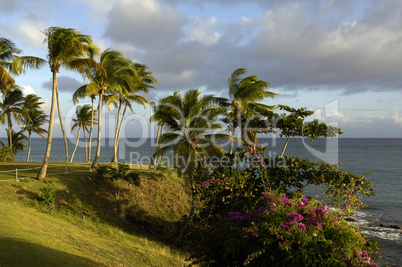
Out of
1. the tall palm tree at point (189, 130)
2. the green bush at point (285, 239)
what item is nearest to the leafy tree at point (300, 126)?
the tall palm tree at point (189, 130)

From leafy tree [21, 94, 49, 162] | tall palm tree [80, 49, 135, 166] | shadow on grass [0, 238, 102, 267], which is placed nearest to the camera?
shadow on grass [0, 238, 102, 267]

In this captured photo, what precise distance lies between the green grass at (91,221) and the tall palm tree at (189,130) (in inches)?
172

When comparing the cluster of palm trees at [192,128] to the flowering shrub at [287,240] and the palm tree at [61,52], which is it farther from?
the flowering shrub at [287,240]

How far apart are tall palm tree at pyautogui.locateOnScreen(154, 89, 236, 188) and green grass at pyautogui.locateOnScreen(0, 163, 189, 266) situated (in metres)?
4.36

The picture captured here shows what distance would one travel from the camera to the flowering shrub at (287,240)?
5945 mm

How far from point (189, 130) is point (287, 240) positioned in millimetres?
12990

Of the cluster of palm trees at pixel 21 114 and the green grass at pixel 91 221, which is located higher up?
the cluster of palm trees at pixel 21 114

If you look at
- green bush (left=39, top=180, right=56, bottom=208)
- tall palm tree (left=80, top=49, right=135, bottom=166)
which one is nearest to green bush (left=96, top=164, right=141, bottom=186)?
tall palm tree (left=80, top=49, right=135, bottom=166)

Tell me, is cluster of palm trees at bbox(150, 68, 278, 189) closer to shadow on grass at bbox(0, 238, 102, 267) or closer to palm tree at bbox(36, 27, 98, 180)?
palm tree at bbox(36, 27, 98, 180)

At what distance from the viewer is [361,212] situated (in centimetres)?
3244

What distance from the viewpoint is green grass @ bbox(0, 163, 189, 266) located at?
8751 mm

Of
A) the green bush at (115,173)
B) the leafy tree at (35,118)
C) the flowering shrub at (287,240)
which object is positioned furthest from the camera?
the leafy tree at (35,118)

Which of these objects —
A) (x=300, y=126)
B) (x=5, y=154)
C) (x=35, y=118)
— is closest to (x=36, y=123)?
(x=35, y=118)

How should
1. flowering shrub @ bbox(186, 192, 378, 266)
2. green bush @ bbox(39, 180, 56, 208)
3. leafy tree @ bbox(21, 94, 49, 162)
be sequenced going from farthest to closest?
leafy tree @ bbox(21, 94, 49, 162) < green bush @ bbox(39, 180, 56, 208) < flowering shrub @ bbox(186, 192, 378, 266)
